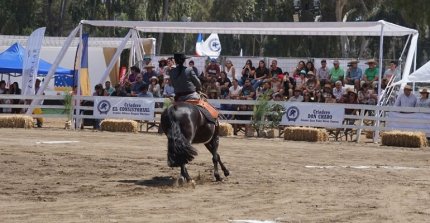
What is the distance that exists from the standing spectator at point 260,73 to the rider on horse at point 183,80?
46.4ft

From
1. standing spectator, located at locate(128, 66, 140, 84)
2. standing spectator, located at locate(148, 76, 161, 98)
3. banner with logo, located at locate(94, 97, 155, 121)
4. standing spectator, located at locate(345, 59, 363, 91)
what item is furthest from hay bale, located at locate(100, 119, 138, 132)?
standing spectator, located at locate(345, 59, 363, 91)

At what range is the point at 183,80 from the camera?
14133 mm

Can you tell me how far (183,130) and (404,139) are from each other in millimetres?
11764

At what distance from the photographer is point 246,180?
14.4 metres

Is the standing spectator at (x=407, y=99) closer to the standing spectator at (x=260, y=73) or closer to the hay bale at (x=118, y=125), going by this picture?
the standing spectator at (x=260, y=73)

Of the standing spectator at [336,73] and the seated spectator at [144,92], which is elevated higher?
the standing spectator at [336,73]

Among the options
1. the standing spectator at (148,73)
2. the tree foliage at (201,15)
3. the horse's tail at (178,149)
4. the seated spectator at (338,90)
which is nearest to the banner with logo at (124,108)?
the standing spectator at (148,73)

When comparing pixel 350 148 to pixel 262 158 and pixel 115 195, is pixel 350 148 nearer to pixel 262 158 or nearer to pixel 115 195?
pixel 262 158

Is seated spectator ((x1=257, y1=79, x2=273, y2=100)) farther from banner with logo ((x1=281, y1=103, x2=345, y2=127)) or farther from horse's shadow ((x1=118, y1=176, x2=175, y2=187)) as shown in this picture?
horse's shadow ((x1=118, y1=176, x2=175, y2=187))

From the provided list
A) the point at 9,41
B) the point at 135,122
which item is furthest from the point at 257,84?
the point at 9,41

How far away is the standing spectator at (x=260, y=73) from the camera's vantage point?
1114 inches

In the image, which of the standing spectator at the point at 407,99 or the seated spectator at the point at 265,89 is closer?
the standing spectator at the point at 407,99

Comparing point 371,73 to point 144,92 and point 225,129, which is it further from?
point 144,92

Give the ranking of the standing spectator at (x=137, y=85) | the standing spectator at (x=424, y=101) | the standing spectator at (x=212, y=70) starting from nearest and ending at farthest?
the standing spectator at (x=424, y=101) < the standing spectator at (x=137, y=85) < the standing spectator at (x=212, y=70)
